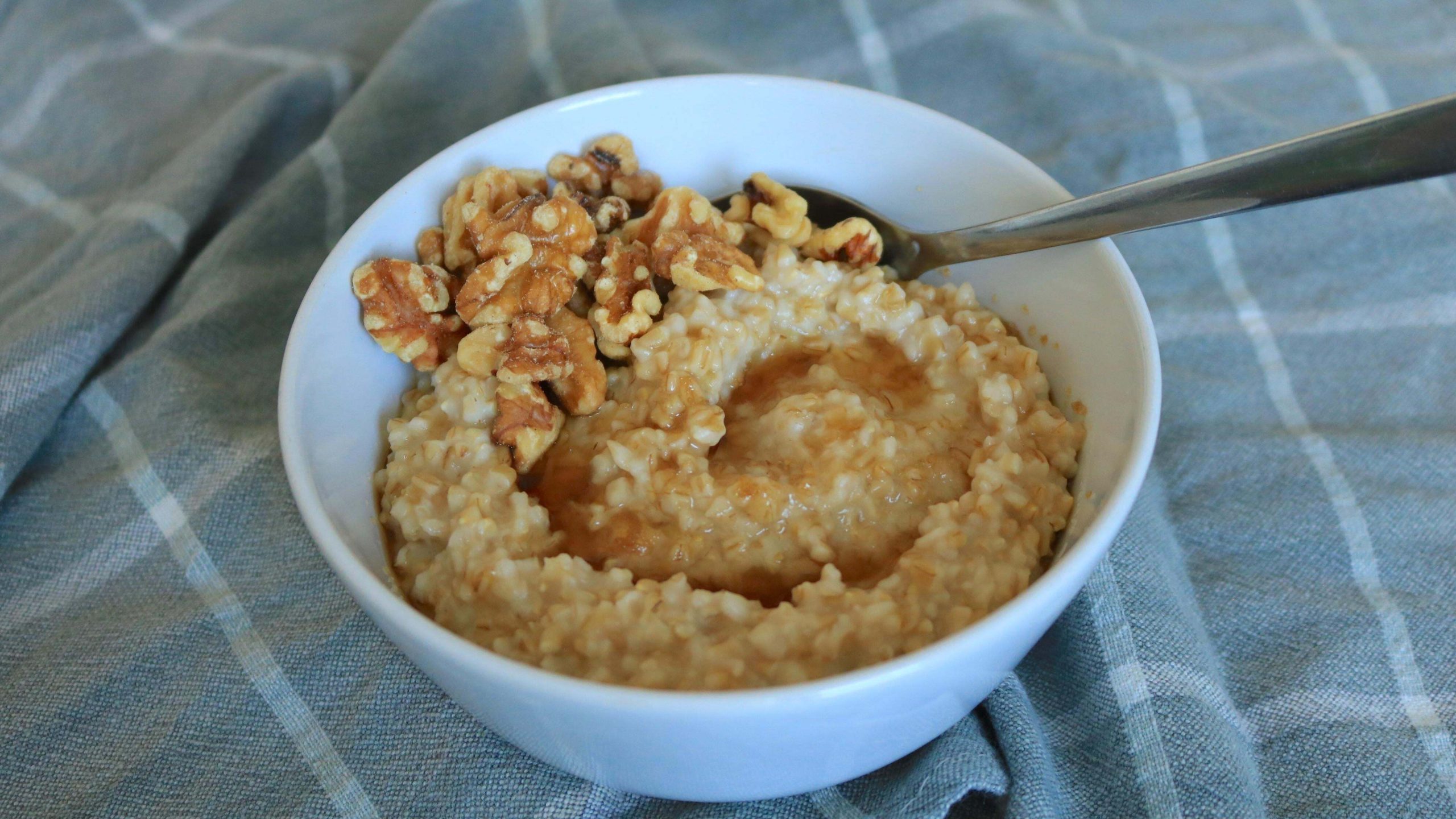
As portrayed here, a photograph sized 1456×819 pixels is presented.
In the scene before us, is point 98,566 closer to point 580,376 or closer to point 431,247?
point 431,247

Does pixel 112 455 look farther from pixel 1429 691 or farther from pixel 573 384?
pixel 1429 691

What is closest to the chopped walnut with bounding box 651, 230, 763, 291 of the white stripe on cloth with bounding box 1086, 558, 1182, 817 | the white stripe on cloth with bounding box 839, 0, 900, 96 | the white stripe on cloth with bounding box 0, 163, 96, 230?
the white stripe on cloth with bounding box 1086, 558, 1182, 817

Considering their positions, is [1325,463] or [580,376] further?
[1325,463]

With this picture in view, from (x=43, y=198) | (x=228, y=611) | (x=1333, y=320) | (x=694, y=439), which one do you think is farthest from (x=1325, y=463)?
(x=43, y=198)

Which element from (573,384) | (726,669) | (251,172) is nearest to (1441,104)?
(726,669)

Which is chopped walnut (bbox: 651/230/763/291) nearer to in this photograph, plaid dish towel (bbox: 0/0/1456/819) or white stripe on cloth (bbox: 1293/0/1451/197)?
plaid dish towel (bbox: 0/0/1456/819)

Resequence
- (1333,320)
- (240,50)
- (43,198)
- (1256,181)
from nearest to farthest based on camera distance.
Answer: (1256,181)
(1333,320)
(43,198)
(240,50)
